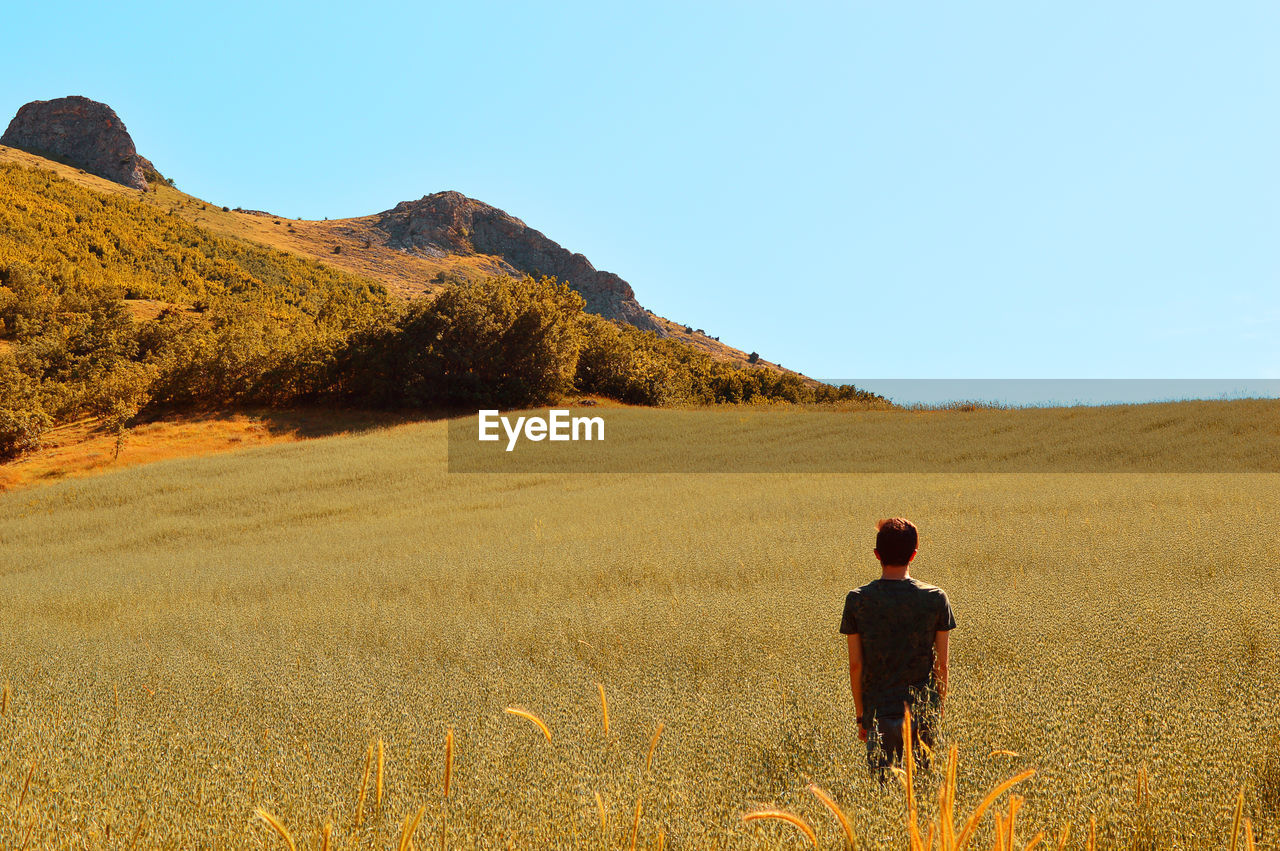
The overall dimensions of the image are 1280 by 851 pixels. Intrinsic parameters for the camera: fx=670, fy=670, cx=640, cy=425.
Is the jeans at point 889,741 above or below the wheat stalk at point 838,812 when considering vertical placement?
below

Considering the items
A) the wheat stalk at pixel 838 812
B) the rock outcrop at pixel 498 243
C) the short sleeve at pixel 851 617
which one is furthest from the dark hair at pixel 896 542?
the rock outcrop at pixel 498 243

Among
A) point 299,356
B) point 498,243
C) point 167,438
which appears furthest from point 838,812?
point 498,243

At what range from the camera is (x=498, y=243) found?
531 feet

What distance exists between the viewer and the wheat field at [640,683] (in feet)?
7.58

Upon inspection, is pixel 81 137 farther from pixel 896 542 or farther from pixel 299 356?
pixel 896 542

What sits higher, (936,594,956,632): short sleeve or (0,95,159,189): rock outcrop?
(0,95,159,189): rock outcrop

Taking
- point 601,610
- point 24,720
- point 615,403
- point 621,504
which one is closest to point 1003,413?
point 621,504

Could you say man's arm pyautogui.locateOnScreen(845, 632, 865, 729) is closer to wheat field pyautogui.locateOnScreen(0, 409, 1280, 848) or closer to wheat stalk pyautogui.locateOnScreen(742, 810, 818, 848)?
wheat field pyautogui.locateOnScreen(0, 409, 1280, 848)

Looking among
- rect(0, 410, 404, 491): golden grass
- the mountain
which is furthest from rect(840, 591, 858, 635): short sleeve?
the mountain

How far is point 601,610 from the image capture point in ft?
21.2

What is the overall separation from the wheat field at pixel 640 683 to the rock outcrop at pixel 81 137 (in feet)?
415

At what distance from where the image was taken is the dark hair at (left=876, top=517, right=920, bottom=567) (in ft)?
9.72

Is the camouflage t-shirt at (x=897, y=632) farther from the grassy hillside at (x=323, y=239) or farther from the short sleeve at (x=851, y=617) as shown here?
the grassy hillside at (x=323, y=239)

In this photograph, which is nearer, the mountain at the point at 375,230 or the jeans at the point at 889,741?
the jeans at the point at 889,741
